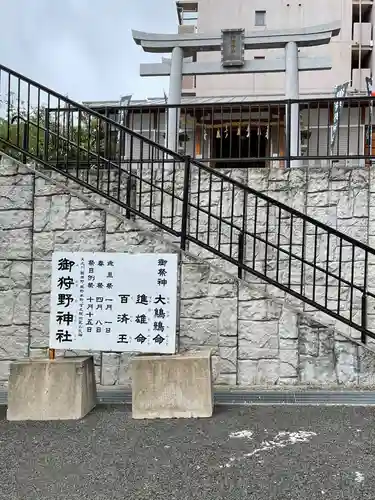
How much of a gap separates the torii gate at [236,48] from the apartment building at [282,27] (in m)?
7.96

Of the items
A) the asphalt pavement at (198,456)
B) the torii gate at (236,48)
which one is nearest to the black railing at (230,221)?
the asphalt pavement at (198,456)

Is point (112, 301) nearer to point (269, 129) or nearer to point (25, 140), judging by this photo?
point (25, 140)

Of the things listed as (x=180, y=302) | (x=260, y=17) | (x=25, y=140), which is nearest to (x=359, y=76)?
(x=260, y=17)

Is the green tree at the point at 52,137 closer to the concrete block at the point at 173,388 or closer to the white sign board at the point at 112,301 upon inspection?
the white sign board at the point at 112,301

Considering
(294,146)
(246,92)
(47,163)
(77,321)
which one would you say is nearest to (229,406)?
(77,321)

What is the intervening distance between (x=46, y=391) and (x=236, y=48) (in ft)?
26.1

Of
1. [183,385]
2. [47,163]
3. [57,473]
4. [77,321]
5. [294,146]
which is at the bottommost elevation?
[57,473]

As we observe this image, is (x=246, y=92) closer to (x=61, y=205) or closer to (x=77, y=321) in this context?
(x=61, y=205)

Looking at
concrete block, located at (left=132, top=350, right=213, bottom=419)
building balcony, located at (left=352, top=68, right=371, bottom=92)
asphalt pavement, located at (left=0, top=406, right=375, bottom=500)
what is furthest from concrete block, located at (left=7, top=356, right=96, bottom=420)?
building balcony, located at (left=352, top=68, right=371, bottom=92)

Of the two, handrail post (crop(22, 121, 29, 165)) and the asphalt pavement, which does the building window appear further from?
the asphalt pavement

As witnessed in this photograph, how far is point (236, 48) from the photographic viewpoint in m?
9.68

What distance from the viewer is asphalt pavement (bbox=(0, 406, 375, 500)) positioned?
9.85 feet

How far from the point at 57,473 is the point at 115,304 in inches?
68.9

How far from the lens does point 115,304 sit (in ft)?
15.4
